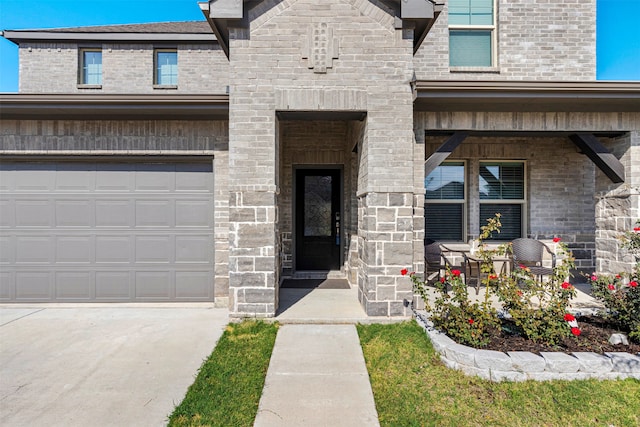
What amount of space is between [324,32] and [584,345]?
4.97 metres

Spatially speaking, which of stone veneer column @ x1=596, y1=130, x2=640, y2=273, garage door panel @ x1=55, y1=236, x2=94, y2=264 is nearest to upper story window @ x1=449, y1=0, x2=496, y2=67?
stone veneer column @ x1=596, y1=130, x2=640, y2=273

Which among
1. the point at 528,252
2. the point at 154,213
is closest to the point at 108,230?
the point at 154,213

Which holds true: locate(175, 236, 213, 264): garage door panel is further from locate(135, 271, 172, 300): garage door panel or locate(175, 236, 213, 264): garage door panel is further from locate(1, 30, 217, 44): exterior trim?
locate(1, 30, 217, 44): exterior trim

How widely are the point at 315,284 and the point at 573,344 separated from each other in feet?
13.8

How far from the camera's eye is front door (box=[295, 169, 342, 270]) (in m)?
7.59

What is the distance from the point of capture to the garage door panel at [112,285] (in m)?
5.57

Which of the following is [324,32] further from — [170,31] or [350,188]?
[170,31]

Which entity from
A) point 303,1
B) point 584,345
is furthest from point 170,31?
point 584,345

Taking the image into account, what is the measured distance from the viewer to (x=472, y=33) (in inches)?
279

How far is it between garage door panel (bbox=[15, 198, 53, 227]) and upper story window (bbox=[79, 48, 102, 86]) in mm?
5705

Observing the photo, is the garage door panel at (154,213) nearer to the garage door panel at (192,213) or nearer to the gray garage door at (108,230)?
the gray garage door at (108,230)

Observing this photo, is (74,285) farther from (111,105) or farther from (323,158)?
(323,158)

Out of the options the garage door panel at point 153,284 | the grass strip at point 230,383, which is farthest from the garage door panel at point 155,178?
the grass strip at point 230,383

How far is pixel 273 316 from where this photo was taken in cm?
470
